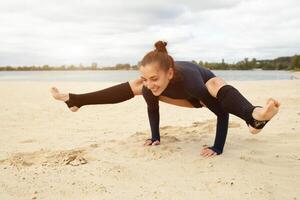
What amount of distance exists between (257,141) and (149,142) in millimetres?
1166

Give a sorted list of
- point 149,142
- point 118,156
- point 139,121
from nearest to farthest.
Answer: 1. point 118,156
2. point 149,142
3. point 139,121

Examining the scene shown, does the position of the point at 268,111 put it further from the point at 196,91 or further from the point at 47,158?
the point at 47,158

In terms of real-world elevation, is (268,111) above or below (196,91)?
below

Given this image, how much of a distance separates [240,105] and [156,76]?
2.43 ft

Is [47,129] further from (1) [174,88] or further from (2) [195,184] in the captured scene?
(2) [195,184]

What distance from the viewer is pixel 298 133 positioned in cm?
409

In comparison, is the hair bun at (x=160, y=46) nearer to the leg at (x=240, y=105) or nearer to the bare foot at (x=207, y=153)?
the leg at (x=240, y=105)

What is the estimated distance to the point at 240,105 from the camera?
286 cm

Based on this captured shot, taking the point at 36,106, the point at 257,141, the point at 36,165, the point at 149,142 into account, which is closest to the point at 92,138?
the point at 149,142

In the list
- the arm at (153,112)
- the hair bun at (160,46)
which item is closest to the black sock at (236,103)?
the hair bun at (160,46)

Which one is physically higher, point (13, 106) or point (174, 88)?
point (174, 88)

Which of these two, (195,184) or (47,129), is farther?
(47,129)

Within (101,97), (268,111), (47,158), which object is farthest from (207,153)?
(47,158)

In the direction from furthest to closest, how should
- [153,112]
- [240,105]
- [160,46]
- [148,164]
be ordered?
[153,112]
[160,46]
[148,164]
[240,105]
